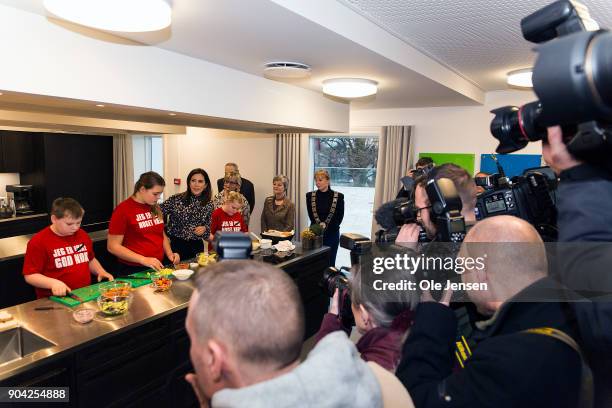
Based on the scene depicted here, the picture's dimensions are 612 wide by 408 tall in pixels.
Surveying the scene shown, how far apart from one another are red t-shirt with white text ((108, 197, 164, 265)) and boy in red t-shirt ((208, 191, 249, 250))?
0.64 meters

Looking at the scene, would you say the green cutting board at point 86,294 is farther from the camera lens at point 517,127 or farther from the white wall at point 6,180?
the white wall at point 6,180

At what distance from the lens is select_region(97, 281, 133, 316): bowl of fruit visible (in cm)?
216

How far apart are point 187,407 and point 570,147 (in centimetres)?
252

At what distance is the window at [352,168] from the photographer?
5949mm

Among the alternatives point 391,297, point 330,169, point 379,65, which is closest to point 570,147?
point 391,297

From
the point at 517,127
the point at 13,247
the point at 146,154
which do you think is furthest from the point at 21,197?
the point at 517,127

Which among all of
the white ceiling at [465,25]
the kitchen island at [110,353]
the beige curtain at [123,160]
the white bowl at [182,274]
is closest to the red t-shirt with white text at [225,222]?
the white bowl at [182,274]

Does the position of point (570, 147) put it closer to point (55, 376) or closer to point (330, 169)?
point (55, 376)

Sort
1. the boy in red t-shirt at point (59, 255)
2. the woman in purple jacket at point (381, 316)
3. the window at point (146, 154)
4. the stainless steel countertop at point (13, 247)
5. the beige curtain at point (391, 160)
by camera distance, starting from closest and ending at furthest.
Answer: the woman in purple jacket at point (381, 316) < the boy in red t-shirt at point (59, 255) < the stainless steel countertop at point (13, 247) < the beige curtain at point (391, 160) < the window at point (146, 154)

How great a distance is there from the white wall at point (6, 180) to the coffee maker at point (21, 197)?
5.7 inches

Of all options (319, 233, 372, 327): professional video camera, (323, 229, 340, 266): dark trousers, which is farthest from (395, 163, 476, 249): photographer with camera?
(323, 229, 340, 266): dark trousers

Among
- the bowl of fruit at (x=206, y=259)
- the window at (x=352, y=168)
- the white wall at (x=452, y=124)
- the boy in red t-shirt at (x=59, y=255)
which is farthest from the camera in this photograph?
the window at (x=352, y=168)

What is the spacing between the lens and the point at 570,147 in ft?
2.75

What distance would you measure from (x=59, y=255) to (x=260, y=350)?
2176mm
